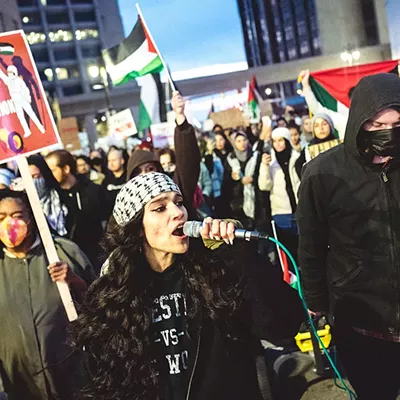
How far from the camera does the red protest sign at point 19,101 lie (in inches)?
131

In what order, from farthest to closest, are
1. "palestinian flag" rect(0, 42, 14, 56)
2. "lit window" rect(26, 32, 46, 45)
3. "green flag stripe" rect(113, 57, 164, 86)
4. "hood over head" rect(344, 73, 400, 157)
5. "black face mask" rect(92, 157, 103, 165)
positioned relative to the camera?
"lit window" rect(26, 32, 46, 45) < "black face mask" rect(92, 157, 103, 165) < "green flag stripe" rect(113, 57, 164, 86) < "palestinian flag" rect(0, 42, 14, 56) < "hood over head" rect(344, 73, 400, 157)

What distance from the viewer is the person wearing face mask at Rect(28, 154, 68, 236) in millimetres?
4738

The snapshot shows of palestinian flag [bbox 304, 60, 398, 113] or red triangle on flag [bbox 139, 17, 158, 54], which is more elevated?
red triangle on flag [bbox 139, 17, 158, 54]

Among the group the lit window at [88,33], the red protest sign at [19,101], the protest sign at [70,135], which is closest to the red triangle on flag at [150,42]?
the red protest sign at [19,101]

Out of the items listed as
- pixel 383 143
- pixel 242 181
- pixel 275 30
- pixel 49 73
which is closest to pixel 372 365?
pixel 383 143

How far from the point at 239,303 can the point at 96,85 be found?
91937mm

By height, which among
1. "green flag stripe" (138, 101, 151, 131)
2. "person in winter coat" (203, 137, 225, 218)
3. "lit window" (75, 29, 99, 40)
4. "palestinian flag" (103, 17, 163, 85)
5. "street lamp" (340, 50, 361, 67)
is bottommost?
"person in winter coat" (203, 137, 225, 218)

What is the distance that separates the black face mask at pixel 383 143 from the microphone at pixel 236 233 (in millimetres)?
976

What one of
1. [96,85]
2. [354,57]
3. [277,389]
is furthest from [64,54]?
[277,389]

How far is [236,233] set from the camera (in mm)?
1587

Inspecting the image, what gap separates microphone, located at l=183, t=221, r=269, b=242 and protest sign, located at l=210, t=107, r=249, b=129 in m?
15.5

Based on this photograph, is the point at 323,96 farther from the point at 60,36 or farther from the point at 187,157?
the point at 60,36

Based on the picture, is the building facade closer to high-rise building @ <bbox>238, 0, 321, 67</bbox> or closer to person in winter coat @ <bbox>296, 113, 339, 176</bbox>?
high-rise building @ <bbox>238, 0, 321, 67</bbox>

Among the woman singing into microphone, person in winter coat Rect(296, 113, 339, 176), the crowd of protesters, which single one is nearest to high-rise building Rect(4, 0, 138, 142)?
person in winter coat Rect(296, 113, 339, 176)
